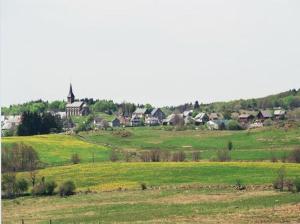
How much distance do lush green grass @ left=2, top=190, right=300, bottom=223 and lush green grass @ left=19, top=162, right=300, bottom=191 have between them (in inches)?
124

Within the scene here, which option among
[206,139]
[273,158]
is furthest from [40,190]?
[206,139]

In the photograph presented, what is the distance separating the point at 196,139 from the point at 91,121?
42025mm

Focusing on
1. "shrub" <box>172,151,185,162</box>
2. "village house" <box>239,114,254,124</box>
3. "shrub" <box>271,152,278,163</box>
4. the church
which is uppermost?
the church

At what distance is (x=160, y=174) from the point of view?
3512cm

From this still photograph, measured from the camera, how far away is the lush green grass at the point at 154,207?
67.4 ft

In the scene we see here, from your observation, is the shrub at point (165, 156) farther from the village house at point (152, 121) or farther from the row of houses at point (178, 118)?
the village house at point (152, 121)

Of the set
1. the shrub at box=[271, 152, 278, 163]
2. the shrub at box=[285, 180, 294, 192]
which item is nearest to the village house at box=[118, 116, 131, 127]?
the shrub at box=[271, 152, 278, 163]

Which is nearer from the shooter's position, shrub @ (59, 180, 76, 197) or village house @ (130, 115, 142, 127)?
shrub @ (59, 180, 76, 197)

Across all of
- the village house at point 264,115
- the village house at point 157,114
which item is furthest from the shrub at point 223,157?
the village house at point 157,114

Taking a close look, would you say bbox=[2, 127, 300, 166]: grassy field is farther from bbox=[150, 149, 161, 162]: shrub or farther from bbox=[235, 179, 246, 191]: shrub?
bbox=[235, 179, 246, 191]: shrub

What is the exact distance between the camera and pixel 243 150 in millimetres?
49844

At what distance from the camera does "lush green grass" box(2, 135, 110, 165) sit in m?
47.0

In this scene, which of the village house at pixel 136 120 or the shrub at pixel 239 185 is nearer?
the shrub at pixel 239 185

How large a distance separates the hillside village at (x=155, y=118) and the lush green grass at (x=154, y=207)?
47575 millimetres
